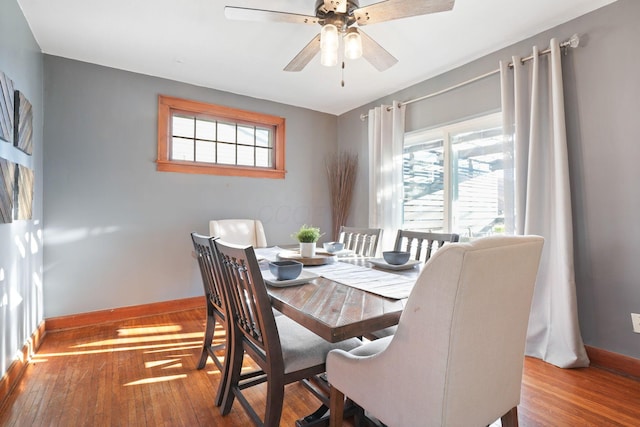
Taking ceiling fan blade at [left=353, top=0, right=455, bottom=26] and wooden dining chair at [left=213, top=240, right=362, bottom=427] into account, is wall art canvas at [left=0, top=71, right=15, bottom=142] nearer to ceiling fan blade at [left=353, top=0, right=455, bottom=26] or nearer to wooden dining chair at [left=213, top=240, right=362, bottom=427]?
wooden dining chair at [left=213, top=240, right=362, bottom=427]

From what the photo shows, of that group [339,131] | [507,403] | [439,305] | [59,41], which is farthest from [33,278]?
[339,131]

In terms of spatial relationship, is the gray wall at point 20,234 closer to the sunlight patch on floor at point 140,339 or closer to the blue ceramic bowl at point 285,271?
the sunlight patch on floor at point 140,339

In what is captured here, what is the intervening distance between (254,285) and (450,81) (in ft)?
9.17

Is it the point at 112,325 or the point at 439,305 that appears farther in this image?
the point at 112,325

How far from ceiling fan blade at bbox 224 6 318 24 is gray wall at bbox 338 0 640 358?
1.83 m

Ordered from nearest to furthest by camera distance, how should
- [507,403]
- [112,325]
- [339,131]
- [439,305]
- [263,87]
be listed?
[439,305]
[507,403]
[112,325]
[263,87]
[339,131]

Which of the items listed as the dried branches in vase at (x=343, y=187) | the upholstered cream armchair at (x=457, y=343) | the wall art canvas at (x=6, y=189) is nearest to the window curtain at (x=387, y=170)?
the dried branches in vase at (x=343, y=187)

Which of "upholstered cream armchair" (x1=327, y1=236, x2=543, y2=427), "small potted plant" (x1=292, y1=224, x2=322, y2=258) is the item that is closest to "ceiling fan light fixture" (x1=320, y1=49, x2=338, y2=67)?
"small potted plant" (x1=292, y1=224, x2=322, y2=258)

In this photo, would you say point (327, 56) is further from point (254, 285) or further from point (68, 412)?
point (68, 412)

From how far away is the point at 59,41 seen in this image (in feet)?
8.47

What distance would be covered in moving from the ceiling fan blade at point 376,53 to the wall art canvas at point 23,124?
2162 millimetres

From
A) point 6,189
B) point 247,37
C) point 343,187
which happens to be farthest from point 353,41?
point 343,187

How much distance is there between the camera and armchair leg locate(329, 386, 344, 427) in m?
1.18

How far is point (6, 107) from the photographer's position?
1813 mm
